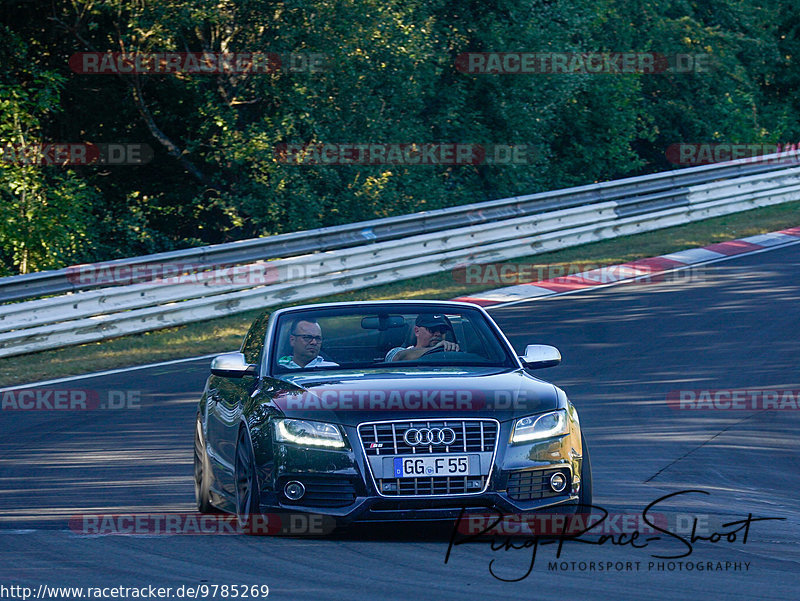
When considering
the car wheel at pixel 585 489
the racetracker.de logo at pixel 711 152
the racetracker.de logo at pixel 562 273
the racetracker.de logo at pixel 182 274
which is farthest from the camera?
the racetracker.de logo at pixel 711 152

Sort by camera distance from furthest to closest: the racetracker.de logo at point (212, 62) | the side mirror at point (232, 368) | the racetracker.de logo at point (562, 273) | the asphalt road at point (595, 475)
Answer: the racetracker.de logo at point (212, 62), the racetracker.de logo at point (562, 273), the side mirror at point (232, 368), the asphalt road at point (595, 475)

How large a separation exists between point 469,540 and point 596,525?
81cm

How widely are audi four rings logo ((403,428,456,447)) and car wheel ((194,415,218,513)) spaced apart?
6.30 feet

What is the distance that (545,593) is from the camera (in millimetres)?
5621

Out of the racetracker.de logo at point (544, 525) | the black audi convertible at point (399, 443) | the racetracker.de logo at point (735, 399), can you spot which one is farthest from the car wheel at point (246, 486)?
the racetracker.de logo at point (735, 399)

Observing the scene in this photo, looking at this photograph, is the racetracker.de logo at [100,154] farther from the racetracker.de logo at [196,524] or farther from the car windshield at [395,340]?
the racetracker.de logo at [196,524]

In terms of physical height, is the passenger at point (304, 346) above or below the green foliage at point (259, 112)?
below

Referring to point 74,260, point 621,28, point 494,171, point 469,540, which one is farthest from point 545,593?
point 621,28

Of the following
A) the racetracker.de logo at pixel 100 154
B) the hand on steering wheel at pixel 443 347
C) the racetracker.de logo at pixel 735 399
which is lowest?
the racetracker.de logo at pixel 735 399

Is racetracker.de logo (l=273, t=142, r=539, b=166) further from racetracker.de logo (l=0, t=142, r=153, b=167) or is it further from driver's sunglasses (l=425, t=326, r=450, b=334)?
driver's sunglasses (l=425, t=326, r=450, b=334)

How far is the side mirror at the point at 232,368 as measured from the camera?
24.8ft

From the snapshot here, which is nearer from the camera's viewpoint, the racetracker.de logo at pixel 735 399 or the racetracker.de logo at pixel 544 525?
the racetracker.de logo at pixel 544 525

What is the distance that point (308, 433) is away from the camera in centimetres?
667

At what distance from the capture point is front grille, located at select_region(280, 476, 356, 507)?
21.5ft
